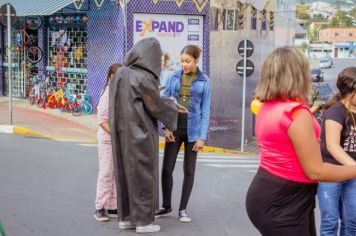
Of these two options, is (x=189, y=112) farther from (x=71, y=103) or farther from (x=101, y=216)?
(x=71, y=103)

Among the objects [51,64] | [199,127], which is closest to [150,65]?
[199,127]

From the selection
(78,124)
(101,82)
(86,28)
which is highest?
(86,28)

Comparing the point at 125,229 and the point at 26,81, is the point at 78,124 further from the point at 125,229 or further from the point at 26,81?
the point at 125,229

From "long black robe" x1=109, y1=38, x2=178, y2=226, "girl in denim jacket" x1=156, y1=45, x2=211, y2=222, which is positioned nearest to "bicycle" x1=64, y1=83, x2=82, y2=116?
"girl in denim jacket" x1=156, y1=45, x2=211, y2=222

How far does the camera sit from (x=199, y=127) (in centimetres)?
619

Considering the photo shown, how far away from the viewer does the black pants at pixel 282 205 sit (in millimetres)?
3211

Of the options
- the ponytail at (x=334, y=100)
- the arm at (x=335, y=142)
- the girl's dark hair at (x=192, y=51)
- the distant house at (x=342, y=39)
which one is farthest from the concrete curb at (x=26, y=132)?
the distant house at (x=342, y=39)

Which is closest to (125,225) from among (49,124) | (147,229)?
(147,229)

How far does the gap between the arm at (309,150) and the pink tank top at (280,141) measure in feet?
0.12

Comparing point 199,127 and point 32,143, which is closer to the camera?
point 199,127

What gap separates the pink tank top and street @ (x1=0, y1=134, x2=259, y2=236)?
287cm

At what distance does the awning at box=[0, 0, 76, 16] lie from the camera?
15773 millimetres

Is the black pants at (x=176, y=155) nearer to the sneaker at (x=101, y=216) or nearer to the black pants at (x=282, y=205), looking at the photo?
the sneaker at (x=101, y=216)

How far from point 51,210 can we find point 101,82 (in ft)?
33.4
